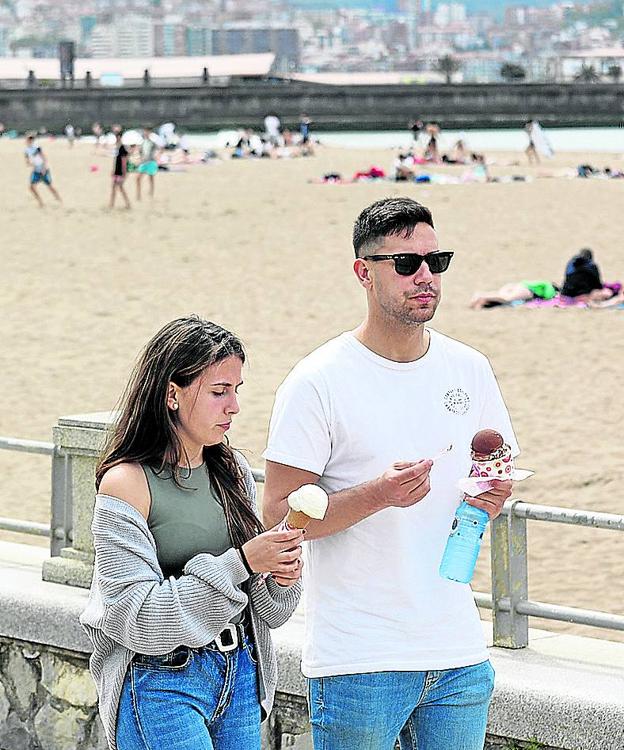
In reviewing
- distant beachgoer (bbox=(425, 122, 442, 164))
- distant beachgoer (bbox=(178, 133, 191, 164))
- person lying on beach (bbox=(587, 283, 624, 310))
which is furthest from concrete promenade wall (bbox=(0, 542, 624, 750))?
distant beachgoer (bbox=(425, 122, 442, 164))

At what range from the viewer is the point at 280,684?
4117 mm

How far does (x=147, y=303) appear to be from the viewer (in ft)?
57.2

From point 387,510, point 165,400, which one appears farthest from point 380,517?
point 165,400

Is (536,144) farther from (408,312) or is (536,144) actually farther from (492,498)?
(492,498)

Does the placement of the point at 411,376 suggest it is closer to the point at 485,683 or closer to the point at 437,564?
the point at 437,564

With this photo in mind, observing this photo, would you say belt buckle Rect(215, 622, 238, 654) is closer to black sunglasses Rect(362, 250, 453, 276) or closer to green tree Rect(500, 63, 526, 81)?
black sunglasses Rect(362, 250, 453, 276)

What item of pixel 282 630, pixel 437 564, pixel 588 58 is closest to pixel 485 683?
pixel 437 564

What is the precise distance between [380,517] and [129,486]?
0.52m

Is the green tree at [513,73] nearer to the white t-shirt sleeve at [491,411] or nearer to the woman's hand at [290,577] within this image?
the white t-shirt sleeve at [491,411]

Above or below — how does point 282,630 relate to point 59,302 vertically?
above

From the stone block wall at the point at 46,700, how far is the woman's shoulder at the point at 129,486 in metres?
1.75

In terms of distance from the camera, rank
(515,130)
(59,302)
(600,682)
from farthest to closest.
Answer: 1. (515,130)
2. (59,302)
3. (600,682)

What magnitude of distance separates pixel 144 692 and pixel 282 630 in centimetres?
140

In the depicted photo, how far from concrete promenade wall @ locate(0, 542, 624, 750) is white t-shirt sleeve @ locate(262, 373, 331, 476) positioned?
1.06 metres
